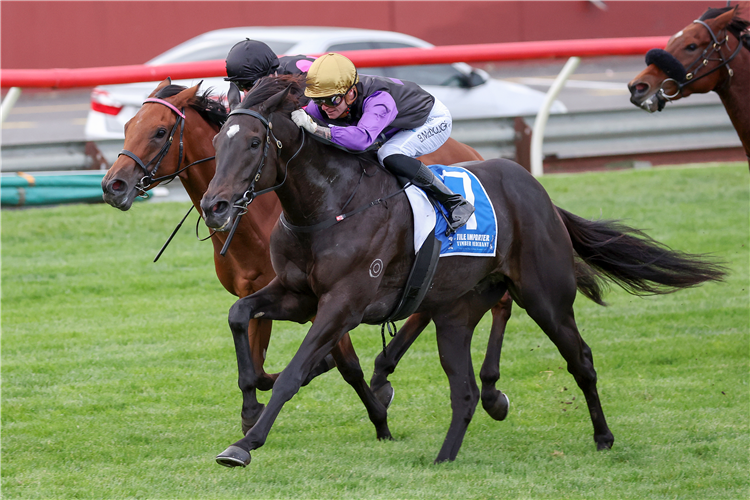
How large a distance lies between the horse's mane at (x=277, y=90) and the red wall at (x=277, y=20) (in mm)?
13142

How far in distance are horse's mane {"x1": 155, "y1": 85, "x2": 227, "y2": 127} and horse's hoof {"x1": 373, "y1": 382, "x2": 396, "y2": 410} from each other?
5.70 feet

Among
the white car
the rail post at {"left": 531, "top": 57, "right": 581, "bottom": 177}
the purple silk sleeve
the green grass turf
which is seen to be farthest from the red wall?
the purple silk sleeve

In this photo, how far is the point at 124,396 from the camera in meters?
5.61

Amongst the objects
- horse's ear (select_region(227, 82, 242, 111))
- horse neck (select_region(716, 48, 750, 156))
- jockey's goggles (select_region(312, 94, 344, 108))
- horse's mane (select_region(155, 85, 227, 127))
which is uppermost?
jockey's goggles (select_region(312, 94, 344, 108))

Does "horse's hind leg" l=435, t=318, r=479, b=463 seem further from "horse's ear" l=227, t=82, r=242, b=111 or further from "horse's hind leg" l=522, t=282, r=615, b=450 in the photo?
"horse's ear" l=227, t=82, r=242, b=111

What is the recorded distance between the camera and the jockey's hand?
3.83 m

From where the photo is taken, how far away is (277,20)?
1694cm

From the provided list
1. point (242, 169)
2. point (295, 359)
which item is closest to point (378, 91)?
point (242, 169)

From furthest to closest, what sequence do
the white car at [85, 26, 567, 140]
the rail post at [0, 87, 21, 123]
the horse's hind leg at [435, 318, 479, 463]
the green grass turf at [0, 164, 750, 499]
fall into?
the white car at [85, 26, 567, 140] < the rail post at [0, 87, 21, 123] < the horse's hind leg at [435, 318, 479, 463] < the green grass turf at [0, 164, 750, 499]

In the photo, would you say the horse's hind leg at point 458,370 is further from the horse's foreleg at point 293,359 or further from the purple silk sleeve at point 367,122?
the purple silk sleeve at point 367,122

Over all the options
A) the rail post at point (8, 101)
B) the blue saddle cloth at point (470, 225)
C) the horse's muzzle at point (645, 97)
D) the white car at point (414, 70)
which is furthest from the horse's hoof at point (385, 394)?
the white car at point (414, 70)

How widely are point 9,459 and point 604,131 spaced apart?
781 centimetres

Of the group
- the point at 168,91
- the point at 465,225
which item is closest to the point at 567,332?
the point at 465,225

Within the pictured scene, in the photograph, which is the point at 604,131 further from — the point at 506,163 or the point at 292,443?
the point at 292,443
